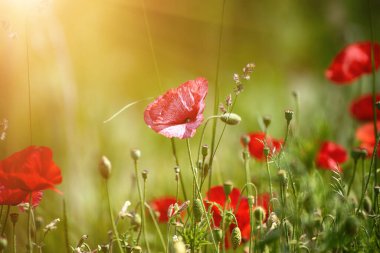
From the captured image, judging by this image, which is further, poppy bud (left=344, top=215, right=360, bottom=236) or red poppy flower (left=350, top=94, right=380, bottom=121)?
red poppy flower (left=350, top=94, right=380, bottom=121)

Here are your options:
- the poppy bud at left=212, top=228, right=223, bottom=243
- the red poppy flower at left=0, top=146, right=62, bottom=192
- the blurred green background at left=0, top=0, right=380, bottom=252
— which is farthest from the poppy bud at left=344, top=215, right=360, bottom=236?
the blurred green background at left=0, top=0, right=380, bottom=252

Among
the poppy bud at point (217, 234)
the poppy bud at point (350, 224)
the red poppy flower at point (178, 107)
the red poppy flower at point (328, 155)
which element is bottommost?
the poppy bud at point (217, 234)

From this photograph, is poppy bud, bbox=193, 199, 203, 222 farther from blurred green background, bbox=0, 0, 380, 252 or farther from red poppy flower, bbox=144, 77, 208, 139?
blurred green background, bbox=0, 0, 380, 252

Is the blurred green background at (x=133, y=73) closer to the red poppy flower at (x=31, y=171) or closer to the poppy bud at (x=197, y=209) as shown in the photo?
the red poppy flower at (x=31, y=171)

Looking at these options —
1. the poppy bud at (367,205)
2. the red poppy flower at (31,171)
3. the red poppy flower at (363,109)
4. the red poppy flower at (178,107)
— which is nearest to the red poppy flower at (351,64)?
the red poppy flower at (363,109)

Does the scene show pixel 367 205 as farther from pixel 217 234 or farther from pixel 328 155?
pixel 328 155

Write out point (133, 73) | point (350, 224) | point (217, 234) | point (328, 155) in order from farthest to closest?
point (133, 73) < point (328, 155) < point (217, 234) < point (350, 224)

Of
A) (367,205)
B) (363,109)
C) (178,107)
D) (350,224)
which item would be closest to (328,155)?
(363,109)
